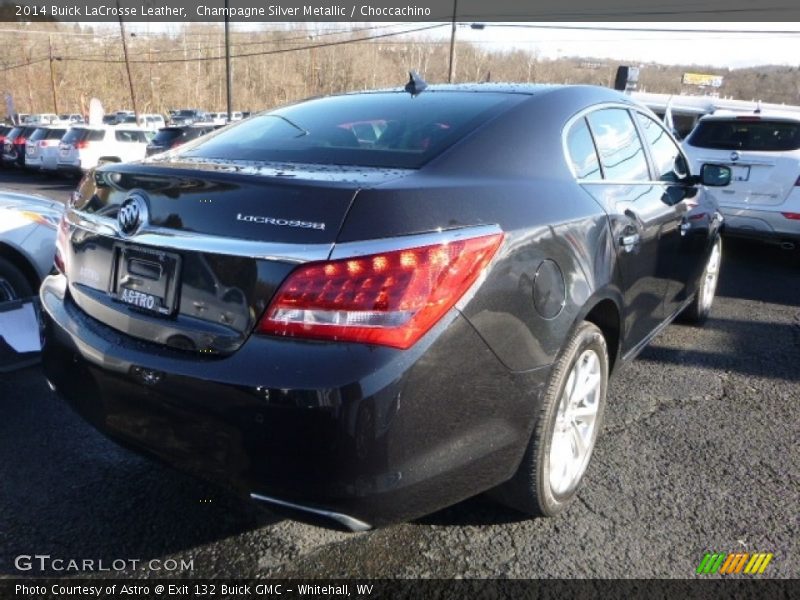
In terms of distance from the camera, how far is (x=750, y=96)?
69.2 m

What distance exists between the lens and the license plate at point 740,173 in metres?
6.63

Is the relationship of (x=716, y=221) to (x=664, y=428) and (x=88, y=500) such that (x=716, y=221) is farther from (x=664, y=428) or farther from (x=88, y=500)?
(x=88, y=500)

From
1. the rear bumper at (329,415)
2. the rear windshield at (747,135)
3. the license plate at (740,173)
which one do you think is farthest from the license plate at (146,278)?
the rear windshield at (747,135)

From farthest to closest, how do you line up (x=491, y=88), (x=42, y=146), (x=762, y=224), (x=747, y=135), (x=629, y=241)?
1. (x=42, y=146)
2. (x=747, y=135)
3. (x=762, y=224)
4. (x=491, y=88)
5. (x=629, y=241)

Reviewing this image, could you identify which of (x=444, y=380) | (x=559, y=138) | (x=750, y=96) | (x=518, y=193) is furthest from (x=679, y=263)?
(x=750, y=96)

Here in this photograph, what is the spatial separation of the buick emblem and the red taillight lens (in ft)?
1.97

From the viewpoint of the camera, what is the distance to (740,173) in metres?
6.68

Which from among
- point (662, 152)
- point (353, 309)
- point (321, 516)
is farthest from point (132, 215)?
point (662, 152)

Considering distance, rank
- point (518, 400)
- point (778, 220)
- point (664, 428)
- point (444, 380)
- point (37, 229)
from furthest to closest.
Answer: point (778, 220) < point (37, 229) < point (664, 428) < point (518, 400) < point (444, 380)

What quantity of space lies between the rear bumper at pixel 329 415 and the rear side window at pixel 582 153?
0.97m

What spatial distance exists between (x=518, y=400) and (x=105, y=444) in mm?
2055

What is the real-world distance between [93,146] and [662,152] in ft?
55.4

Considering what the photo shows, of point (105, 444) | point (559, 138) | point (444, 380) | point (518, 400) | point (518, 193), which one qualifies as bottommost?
point (105, 444)

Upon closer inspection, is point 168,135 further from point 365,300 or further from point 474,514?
point 365,300
